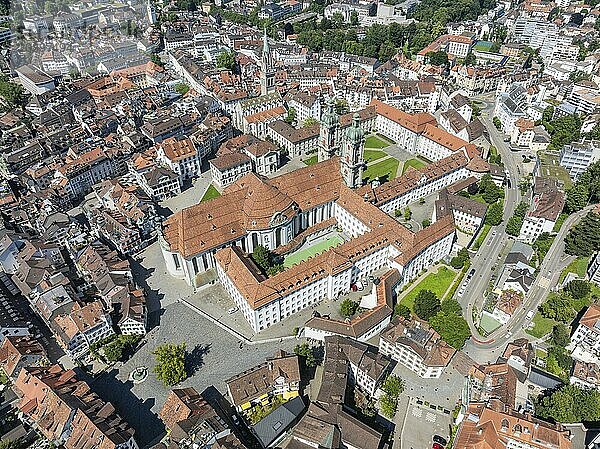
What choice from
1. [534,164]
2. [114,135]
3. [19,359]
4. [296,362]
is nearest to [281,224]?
[296,362]

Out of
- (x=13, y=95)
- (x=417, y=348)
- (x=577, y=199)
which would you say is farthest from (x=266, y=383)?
(x=13, y=95)

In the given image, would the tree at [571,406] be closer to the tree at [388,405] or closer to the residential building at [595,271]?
the tree at [388,405]

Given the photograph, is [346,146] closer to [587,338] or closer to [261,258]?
[261,258]

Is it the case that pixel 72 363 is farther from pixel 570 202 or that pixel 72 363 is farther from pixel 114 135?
pixel 570 202

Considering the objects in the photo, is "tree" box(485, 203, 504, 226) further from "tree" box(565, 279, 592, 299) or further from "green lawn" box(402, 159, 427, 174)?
"green lawn" box(402, 159, 427, 174)

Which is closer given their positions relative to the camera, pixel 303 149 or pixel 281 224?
pixel 281 224

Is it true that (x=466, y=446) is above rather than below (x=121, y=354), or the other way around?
above

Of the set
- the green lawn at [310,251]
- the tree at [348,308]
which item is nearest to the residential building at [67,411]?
the tree at [348,308]

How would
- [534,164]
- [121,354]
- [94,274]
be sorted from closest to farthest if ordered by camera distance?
[121,354], [94,274], [534,164]
